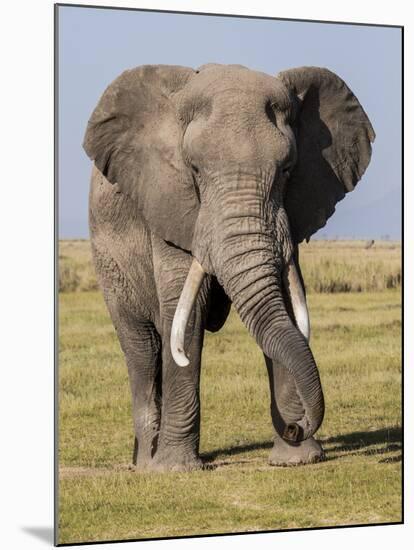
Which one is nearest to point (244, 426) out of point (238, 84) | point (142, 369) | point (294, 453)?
point (142, 369)

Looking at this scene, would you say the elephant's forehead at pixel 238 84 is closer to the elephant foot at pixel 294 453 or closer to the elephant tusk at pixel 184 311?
the elephant tusk at pixel 184 311

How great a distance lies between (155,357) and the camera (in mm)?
11242

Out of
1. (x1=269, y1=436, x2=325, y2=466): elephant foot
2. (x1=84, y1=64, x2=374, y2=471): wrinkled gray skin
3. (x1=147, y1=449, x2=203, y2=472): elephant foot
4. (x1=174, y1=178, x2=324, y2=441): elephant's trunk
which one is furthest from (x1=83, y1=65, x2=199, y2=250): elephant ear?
(x1=269, y1=436, x2=325, y2=466): elephant foot

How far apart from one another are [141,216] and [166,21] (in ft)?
3.57

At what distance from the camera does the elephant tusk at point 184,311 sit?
32.2 ft

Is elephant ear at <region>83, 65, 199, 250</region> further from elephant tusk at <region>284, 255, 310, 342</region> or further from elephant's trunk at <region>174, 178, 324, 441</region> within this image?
elephant tusk at <region>284, 255, 310, 342</region>

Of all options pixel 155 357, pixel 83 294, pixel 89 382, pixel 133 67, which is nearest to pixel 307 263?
pixel 83 294

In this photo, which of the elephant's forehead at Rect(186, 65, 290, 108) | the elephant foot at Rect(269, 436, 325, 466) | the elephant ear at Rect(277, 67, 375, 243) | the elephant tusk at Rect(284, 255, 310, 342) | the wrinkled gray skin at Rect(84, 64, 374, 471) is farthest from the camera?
the elephant foot at Rect(269, 436, 325, 466)

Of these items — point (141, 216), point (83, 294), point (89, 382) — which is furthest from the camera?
point (83, 294)

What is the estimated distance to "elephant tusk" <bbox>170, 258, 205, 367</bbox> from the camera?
9.80 metres

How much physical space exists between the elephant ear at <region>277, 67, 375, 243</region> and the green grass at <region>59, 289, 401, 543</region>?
1322 mm

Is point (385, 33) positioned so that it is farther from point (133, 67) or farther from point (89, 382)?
point (89, 382)

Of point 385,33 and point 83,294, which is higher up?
point 385,33

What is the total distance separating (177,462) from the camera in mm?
10281
